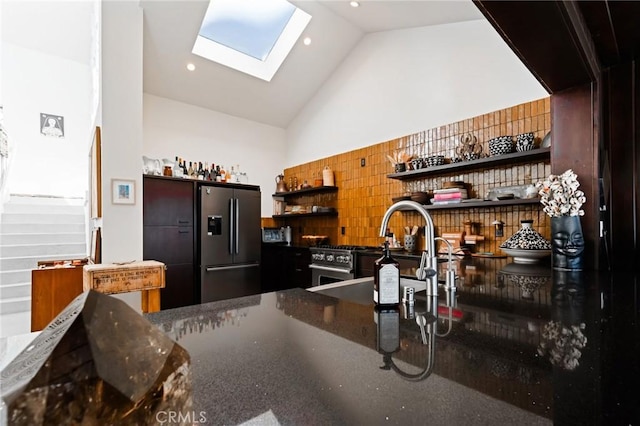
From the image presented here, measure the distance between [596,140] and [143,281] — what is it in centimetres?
337

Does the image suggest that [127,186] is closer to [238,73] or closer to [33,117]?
[238,73]

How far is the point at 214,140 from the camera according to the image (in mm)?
4688

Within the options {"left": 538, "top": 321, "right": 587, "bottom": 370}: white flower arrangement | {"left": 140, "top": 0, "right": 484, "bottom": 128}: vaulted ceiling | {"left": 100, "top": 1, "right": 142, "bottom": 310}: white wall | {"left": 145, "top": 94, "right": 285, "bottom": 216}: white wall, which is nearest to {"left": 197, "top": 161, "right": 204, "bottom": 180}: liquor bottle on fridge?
{"left": 145, "top": 94, "right": 285, "bottom": 216}: white wall

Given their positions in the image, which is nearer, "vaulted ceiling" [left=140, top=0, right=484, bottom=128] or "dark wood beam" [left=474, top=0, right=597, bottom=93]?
"dark wood beam" [left=474, top=0, right=597, bottom=93]

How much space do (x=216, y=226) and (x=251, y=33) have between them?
2638mm

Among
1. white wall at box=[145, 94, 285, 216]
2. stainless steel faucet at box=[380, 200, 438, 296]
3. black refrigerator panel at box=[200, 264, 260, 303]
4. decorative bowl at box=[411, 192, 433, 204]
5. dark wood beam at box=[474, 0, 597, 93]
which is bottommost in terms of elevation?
black refrigerator panel at box=[200, 264, 260, 303]

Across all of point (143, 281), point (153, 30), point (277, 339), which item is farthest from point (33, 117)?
point (277, 339)

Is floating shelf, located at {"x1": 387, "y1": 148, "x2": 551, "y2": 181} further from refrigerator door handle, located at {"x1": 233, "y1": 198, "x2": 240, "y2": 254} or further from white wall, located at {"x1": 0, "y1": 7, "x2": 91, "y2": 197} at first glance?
white wall, located at {"x1": 0, "y1": 7, "x2": 91, "y2": 197}

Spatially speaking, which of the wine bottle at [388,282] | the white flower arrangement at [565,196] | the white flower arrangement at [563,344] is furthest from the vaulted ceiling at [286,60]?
the white flower arrangement at [563,344]

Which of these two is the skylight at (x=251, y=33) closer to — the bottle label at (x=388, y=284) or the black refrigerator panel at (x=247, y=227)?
the black refrigerator panel at (x=247, y=227)

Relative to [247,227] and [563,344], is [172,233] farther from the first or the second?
[563,344]

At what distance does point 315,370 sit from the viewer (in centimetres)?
57

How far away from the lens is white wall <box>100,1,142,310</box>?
291cm

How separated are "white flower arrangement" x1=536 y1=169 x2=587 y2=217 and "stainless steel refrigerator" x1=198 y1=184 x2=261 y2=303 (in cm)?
342
